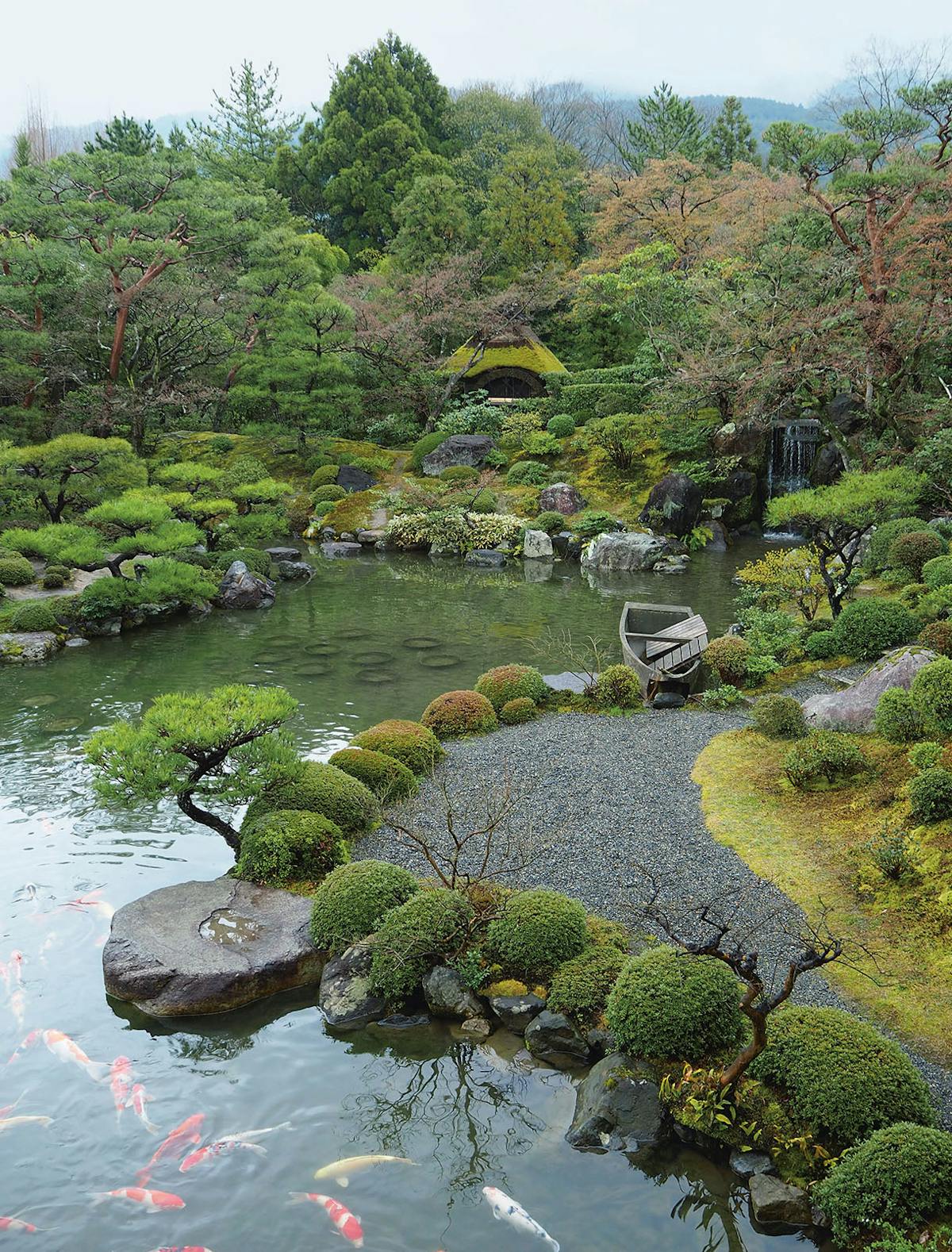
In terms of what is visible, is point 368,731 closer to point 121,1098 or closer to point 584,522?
point 121,1098

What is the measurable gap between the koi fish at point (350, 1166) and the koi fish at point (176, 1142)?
33.3 inches

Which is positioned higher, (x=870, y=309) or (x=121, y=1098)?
(x=870, y=309)

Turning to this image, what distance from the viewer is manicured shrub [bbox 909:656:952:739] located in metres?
9.34

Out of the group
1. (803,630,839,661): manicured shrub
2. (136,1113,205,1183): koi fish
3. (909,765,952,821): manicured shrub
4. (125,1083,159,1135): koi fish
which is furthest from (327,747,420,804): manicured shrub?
(803,630,839,661): manicured shrub

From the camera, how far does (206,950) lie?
23.4 feet

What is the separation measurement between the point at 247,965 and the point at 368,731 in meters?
4.06

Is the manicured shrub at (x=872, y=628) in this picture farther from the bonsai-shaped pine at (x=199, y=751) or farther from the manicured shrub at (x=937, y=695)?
the bonsai-shaped pine at (x=199, y=751)

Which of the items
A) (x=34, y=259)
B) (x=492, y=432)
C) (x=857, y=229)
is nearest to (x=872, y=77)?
(x=857, y=229)

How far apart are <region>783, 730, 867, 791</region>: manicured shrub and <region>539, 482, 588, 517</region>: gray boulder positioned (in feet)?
60.1

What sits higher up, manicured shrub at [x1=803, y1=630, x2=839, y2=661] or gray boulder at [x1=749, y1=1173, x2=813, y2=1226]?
manicured shrub at [x1=803, y1=630, x2=839, y2=661]

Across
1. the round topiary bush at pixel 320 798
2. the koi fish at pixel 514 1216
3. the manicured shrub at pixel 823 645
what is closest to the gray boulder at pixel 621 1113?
the koi fish at pixel 514 1216

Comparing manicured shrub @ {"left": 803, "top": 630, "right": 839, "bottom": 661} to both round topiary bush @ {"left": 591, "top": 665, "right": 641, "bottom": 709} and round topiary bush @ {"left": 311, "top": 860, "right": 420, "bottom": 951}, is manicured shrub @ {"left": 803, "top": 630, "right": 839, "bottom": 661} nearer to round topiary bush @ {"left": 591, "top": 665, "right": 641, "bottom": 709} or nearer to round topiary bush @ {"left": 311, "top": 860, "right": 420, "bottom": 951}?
round topiary bush @ {"left": 591, "top": 665, "right": 641, "bottom": 709}

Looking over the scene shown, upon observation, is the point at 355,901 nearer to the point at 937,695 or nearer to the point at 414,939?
the point at 414,939

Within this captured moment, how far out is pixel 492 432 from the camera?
32.3 meters
